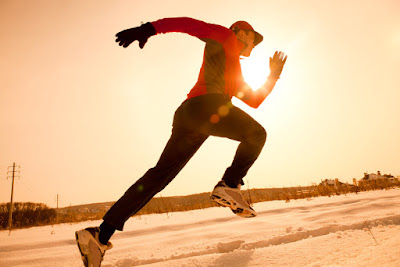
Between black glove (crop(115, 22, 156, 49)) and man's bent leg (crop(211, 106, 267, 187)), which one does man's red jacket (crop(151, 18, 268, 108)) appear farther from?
man's bent leg (crop(211, 106, 267, 187))

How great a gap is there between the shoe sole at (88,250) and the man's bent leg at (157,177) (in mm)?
157

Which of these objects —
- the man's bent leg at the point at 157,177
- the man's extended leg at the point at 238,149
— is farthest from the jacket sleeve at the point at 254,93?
the man's bent leg at the point at 157,177

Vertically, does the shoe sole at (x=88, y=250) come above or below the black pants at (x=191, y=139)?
below

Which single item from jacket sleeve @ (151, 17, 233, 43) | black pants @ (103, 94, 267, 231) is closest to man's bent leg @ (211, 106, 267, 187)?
black pants @ (103, 94, 267, 231)

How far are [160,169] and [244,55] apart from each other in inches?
49.7

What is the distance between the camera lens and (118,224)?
5.73 feet

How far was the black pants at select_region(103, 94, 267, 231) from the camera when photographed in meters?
1.73

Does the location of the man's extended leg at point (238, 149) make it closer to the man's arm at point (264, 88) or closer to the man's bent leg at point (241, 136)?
the man's bent leg at point (241, 136)

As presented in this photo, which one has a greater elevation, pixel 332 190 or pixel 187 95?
pixel 187 95

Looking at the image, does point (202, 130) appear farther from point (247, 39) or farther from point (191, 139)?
point (247, 39)

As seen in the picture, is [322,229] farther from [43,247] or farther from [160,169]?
[43,247]

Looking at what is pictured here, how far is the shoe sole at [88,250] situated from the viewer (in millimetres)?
1634

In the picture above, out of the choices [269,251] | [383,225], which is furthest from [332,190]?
[269,251]

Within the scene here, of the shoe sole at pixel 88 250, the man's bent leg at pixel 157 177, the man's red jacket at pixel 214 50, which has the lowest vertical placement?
the shoe sole at pixel 88 250
